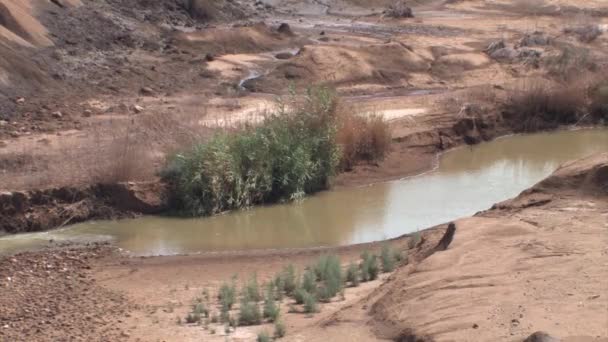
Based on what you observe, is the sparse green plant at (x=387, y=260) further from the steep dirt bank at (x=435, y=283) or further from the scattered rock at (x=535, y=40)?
the scattered rock at (x=535, y=40)

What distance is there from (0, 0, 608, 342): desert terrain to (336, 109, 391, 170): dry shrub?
8 centimetres

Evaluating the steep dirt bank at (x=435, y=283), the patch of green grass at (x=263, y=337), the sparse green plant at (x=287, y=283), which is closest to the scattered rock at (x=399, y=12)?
the steep dirt bank at (x=435, y=283)

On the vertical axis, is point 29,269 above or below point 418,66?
below

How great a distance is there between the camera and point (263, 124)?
696 inches

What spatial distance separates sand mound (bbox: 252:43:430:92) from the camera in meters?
25.1

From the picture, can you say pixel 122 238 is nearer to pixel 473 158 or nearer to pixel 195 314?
pixel 195 314

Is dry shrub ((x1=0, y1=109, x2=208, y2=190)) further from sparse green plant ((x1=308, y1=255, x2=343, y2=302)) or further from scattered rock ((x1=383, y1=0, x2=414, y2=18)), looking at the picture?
scattered rock ((x1=383, y1=0, x2=414, y2=18))

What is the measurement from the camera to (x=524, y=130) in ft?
74.6

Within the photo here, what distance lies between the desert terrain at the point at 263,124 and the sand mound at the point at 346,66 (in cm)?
6

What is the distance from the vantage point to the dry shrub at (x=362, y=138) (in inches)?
741

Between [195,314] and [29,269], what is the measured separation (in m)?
3.58

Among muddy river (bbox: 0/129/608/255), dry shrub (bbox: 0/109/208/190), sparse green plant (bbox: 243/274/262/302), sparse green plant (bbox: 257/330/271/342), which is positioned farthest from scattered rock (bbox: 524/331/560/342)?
dry shrub (bbox: 0/109/208/190)

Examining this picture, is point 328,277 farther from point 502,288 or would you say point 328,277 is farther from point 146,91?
point 146,91

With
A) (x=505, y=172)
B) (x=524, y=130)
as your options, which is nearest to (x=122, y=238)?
(x=505, y=172)
